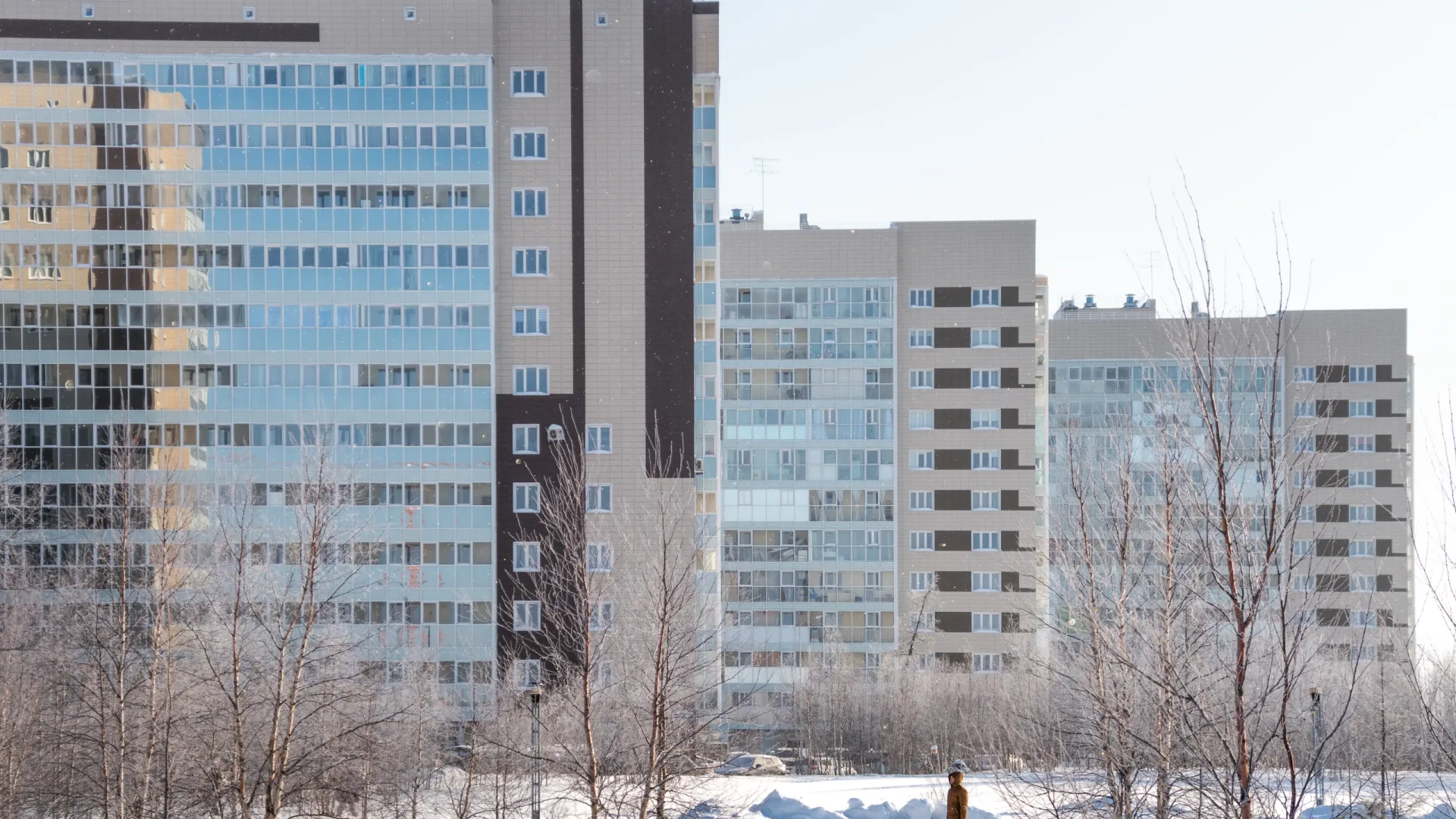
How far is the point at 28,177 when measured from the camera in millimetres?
49594

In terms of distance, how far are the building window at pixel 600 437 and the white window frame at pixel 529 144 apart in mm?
11442

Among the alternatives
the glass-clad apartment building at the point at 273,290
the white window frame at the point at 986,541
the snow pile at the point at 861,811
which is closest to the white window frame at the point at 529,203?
the glass-clad apartment building at the point at 273,290

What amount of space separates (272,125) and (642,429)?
19256 mm

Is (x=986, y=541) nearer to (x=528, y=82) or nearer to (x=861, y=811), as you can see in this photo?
(x=528, y=82)

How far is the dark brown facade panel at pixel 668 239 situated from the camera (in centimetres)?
5025

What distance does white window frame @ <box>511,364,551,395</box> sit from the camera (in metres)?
50.2

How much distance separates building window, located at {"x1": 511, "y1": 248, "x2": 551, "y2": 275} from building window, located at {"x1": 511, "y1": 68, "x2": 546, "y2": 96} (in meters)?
6.55

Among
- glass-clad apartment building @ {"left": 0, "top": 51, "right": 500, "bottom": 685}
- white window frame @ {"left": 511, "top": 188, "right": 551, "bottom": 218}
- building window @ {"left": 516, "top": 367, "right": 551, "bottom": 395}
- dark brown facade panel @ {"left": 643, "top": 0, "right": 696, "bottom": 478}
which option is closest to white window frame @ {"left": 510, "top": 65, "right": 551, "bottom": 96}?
glass-clad apartment building @ {"left": 0, "top": 51, "right": 500, "bottom": 685}

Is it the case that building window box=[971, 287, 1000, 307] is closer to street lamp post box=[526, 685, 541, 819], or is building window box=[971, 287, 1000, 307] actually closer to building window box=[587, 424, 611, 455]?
building window box=[587, 424, 611, 455]

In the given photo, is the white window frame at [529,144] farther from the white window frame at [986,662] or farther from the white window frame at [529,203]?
the white window frame at [986,662]

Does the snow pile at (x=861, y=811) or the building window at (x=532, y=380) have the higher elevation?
the building window at (x=532, y=380)

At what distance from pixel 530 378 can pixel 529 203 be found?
730 cm

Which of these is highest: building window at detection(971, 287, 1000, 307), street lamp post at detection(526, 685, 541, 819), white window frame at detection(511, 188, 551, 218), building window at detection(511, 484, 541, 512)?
white window frame at detection(511, 188, 551, 218)

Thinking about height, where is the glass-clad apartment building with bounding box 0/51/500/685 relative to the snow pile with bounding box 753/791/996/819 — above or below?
above
